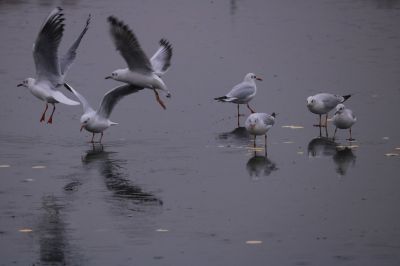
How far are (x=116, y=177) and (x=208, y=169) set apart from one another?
113 cm

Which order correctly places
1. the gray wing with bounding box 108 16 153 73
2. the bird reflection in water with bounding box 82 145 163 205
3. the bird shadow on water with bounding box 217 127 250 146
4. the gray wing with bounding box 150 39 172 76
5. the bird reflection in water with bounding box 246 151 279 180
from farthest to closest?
1. the gray wing with bounding box 150 39 172 76
2. the gray wing with bounding box 108 16 153 73
3. the bird shadow on water with bounding box 217 127 250 146
4. the bird reflection in water with bounding box 246 151 279 180
5. the bird reflection in water with bounding box 82 145 163 205

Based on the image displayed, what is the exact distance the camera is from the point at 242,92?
16312mm

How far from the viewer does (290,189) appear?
11.5m

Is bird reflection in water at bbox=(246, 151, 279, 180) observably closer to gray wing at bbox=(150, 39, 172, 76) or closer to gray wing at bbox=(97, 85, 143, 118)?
gray wing at bbox=(97, 85, 143, 118)

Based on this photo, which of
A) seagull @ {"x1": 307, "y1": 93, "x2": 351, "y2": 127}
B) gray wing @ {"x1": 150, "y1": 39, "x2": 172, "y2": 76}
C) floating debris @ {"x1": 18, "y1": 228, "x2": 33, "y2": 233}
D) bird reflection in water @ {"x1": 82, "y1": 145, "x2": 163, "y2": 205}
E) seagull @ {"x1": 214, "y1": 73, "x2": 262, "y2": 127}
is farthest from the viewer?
gray wing @ {"x1": 150, "y1": 39, "x2": 172, "y2": 76}

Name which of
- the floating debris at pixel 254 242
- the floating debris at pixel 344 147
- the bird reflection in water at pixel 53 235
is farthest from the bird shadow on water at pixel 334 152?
the bird reflection in water at pixel 53 235

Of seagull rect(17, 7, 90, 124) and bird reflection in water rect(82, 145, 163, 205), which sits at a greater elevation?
seagull rect(17, 7, 90, 124)

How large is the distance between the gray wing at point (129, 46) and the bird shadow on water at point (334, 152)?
2663 mm

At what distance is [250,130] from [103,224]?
13.5 ft

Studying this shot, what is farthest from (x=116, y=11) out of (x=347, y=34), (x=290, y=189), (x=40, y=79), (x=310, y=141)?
(x=290, y=189)

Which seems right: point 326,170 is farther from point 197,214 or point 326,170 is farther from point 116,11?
point 116,11

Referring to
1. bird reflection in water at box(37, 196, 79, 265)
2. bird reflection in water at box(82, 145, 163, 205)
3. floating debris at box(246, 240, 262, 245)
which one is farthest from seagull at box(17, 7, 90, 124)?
floating debris at box(246, 240, 262, 245)

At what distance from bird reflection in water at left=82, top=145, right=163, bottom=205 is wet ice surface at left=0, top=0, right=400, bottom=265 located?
0.07 feet

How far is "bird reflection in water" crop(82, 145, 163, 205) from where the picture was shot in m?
11.2
